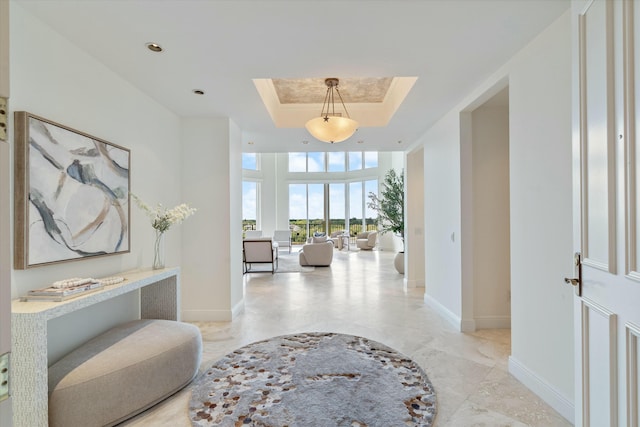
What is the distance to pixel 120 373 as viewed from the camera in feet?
6.62

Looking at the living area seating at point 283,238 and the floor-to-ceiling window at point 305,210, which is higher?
the floor-to-ceiling window at point 305,210

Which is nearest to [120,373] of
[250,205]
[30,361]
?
[30,361]

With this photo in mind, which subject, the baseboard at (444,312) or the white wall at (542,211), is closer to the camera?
the white wall at (542,211)

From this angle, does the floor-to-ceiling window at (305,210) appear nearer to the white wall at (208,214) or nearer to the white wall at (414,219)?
the white wall at (414,219)

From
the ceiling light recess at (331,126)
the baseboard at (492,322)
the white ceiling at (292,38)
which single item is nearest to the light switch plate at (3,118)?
the white ceiling at (292,38)

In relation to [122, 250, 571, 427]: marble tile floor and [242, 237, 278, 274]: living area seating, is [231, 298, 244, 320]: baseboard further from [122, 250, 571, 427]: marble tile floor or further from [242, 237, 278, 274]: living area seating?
[242, 237, 278, 274]: living area seating

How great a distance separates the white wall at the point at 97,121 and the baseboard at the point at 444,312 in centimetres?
349

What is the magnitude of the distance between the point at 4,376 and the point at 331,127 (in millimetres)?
3170

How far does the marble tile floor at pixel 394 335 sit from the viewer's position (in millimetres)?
2168

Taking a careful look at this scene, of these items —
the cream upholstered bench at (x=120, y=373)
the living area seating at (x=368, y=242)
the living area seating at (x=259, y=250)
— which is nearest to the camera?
the cream upholstered bench at (x=120, y=373)

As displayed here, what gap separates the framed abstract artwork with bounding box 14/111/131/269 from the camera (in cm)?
196

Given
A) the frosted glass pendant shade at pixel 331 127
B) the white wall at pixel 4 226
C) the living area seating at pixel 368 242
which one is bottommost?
the living area seating at pixel 368 242

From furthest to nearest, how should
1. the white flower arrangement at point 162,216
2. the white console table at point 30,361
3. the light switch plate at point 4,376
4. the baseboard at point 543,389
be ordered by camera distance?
the white flower arrangement at point 162,216 < the baseboard at point 543,389 < the white console table at point 30,361 < the light switch plate at point 4,376

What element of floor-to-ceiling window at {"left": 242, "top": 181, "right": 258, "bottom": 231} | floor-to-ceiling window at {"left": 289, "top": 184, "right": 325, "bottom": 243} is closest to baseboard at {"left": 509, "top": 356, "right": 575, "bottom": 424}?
floor-to-ceiling window at {"left": 289, "top": 184, "right": 325, "bottom": 243}
